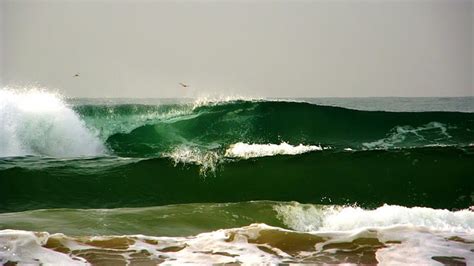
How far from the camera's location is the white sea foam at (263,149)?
482 centimetres

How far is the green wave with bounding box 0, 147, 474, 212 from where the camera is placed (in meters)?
3.78

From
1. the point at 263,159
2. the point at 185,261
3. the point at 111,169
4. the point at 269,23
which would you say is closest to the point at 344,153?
the point at 263,159

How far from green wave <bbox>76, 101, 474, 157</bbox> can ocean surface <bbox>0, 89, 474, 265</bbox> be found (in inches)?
0.8

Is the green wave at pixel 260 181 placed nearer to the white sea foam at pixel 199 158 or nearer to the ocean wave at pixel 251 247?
the white sea foam at pixel 199 158

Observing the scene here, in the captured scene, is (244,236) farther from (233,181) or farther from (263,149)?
(263,149)

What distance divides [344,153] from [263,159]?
28.8 inches

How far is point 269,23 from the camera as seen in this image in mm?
3562

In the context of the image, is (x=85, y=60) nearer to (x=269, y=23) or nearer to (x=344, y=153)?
(x=269, y=23)

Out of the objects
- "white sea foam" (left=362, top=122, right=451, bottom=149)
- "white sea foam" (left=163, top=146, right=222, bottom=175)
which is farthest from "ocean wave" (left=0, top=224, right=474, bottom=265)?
"white sea foam" (left=362, top=122, right=451, bottom=149)

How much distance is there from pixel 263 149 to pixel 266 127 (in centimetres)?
81

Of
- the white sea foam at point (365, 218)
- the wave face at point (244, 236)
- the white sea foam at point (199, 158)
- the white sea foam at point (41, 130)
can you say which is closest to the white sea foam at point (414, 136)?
the white sea foam at point (199, 158)

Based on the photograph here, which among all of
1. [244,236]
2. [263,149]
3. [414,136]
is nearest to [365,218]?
[244,236]

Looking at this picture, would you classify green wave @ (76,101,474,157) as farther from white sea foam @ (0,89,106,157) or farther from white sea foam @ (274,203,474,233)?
white sea foam @ (274,203,474,233)

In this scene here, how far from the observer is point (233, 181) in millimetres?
4094
